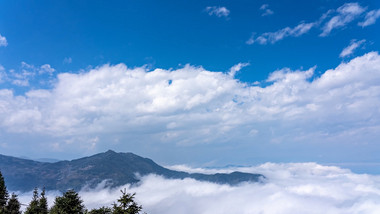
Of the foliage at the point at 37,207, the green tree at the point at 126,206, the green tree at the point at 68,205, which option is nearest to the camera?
the green tree at the point at 126,206

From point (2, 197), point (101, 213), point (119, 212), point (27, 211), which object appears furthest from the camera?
point (2, 197)

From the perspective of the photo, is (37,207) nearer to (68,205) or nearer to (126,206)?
(68,205)

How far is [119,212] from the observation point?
35.3 metres

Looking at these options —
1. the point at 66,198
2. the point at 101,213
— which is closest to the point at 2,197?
the point at 66,198

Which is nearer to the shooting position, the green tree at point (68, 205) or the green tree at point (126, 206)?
the green tree at point (126, 206)

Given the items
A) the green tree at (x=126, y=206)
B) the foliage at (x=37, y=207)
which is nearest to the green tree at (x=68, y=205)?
the foliage at (x=37, y=207)

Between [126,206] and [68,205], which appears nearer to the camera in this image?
[126,206]

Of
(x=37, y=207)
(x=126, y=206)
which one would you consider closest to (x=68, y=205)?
(x=37, y=207)

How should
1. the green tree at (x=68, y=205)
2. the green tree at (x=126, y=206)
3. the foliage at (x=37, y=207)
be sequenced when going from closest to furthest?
1. the green tree at (x=126, y=206)
2. the green tree at (x=68, y=205)
3. the foliage at (x=37, y=207)

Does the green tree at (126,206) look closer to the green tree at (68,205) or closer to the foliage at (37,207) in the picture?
the green tree at (68,205)

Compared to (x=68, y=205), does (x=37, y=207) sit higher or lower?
lower

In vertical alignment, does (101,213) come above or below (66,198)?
below

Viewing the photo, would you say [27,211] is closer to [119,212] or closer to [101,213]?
[101,213]

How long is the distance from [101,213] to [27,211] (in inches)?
909
